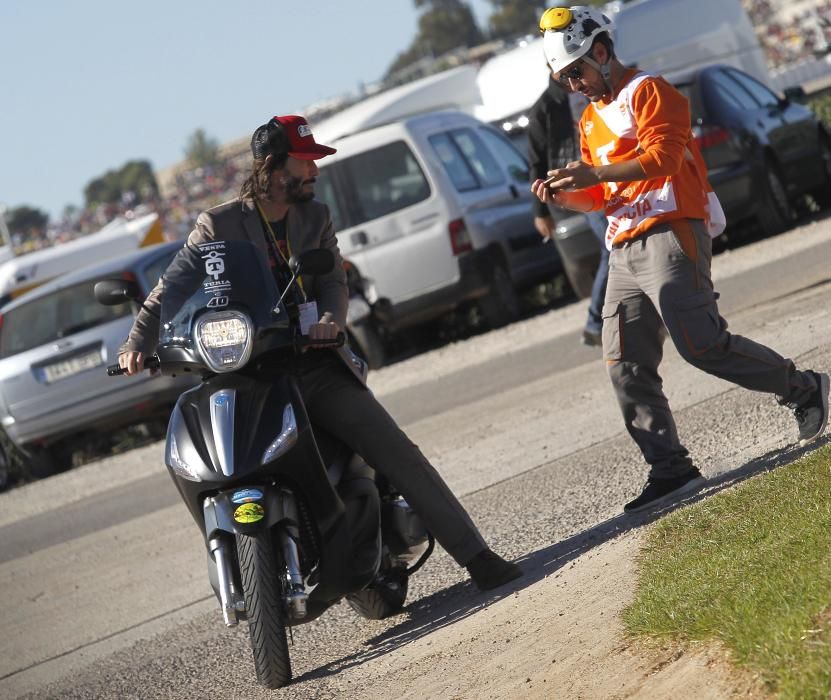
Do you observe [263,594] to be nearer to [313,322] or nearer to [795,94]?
[313,322]

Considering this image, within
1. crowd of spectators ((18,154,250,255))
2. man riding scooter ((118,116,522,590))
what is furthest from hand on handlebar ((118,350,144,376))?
crowd of spectators ((18,154,250,255))

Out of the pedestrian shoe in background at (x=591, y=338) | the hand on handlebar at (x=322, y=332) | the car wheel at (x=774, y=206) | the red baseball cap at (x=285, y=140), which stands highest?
the red baseball cap at (x=285, y=140)

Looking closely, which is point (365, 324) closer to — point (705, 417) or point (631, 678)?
point (705, 417)

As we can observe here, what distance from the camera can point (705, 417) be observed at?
808 cm

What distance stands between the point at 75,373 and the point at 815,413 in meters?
8.49

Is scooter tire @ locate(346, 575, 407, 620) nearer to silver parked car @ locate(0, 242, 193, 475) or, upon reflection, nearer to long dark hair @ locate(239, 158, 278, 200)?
long dark hair @ locate(239, 158, 278, 200)

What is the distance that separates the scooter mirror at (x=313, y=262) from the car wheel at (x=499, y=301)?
9121 mm

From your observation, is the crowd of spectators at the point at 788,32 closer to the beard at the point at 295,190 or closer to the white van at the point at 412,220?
the white van at the point at 412,220

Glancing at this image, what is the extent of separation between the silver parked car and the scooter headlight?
8054 mm

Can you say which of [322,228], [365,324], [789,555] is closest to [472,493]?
[322,228]

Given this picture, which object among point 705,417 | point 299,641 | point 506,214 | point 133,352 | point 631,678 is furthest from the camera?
point 506,214

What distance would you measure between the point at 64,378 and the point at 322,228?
8112 millimetres

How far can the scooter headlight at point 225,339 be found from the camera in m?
5.23

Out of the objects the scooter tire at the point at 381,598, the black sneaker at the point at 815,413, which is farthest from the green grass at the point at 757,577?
the scooter tire at the point at 381,598
